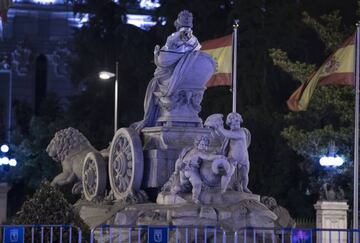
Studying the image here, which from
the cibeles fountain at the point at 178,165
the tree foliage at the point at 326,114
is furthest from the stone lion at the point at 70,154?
the tree foliage at the point at 326,114

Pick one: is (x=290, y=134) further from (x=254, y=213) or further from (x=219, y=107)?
(x=254, y=213)

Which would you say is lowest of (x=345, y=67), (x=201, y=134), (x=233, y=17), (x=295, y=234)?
(x=295, y=234)

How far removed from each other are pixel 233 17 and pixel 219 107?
384 centimetres

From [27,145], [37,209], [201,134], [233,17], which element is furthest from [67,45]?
[37,209]

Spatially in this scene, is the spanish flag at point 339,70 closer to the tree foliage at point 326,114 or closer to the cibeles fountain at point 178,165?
the cibeles fountain at point 178,165

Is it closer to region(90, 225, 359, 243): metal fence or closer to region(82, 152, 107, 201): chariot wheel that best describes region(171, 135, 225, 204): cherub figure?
region(90, 225, 359, 243): metal fence

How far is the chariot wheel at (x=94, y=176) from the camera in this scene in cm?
2161

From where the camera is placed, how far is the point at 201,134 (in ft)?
65.8

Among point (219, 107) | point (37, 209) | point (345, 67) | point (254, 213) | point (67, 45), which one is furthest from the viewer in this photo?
point (67, 45)

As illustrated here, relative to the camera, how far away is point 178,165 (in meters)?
18.7

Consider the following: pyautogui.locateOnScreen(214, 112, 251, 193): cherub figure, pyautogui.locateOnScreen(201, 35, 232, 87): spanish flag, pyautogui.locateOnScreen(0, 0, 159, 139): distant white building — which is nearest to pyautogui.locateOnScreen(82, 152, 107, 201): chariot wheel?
pyautogui.locateOnScreen(214, 112, 251, 193): cherub figure

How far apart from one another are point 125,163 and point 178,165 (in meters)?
2.07

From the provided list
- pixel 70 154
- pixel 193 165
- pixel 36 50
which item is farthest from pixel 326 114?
pixel 36 50

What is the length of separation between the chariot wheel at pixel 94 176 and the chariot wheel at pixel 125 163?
0.55 metres
